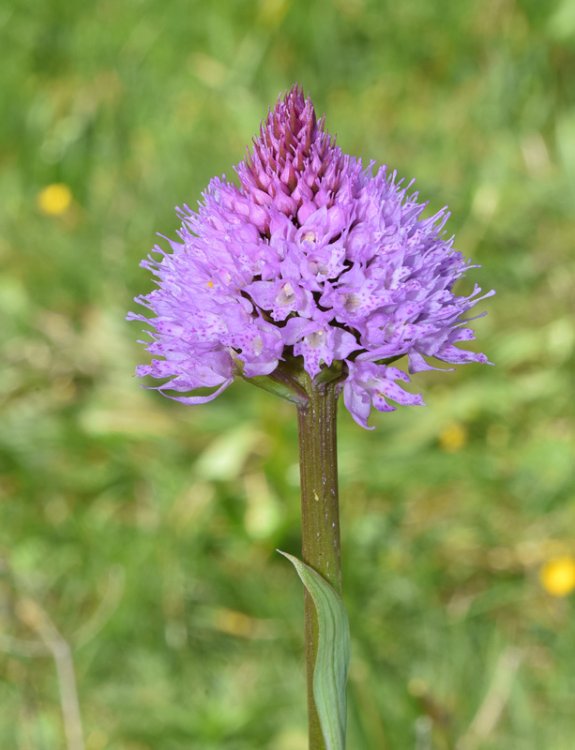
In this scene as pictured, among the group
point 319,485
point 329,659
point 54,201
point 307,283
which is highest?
point 54,201

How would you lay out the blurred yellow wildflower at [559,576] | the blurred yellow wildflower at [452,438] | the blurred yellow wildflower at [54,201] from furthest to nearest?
the blurred yellow wildflower at [54,201] < the blurred yellow wildflower at [452,438] < the blurred yellow wildflower at [559,576]

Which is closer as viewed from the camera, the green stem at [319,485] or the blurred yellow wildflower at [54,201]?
the green stem at [319,485]

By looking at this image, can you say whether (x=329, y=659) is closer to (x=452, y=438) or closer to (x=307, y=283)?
(x=307, y=283)

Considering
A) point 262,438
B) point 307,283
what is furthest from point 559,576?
point 307,283

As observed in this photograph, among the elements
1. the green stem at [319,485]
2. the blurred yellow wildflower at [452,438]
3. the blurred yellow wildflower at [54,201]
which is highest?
the blurred yellow wildflower at [54,201]

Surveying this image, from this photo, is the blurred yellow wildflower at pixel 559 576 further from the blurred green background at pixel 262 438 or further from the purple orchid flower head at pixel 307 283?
the purple orchid flower head at pixel 307 283

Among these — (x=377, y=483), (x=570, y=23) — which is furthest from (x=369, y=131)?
(x=377, y=483)

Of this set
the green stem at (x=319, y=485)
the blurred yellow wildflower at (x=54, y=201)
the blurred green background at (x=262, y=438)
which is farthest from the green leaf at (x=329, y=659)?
the blurred yellow wildflower at (x=54, y=201)
